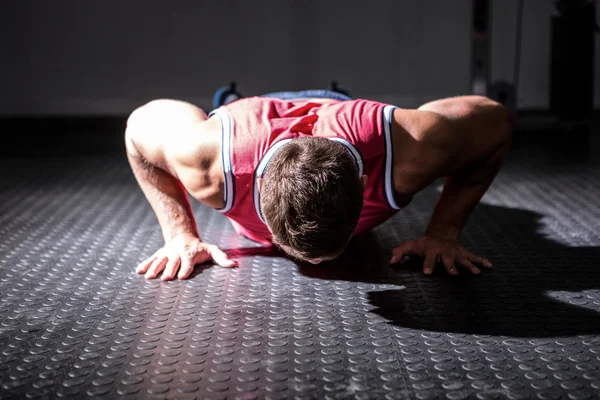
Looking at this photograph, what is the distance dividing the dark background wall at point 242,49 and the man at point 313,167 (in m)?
2.08

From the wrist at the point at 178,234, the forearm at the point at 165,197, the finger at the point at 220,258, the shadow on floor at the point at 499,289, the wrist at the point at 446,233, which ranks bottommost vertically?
the shadow on floor at the point at 499,289

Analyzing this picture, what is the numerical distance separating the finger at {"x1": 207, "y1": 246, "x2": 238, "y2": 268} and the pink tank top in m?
0.13

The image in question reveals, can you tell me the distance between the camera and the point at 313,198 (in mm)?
1049

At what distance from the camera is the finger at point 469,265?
137 centimetres

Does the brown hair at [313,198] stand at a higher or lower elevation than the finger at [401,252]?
higher

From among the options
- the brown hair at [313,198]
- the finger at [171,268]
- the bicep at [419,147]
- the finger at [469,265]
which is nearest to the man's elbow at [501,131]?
the bicep at [419,147]

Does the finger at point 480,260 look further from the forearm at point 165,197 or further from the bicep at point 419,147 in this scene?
the forearm at point 165,197

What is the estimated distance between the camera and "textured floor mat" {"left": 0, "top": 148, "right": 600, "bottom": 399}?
95 centimetres

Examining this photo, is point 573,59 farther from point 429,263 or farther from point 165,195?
point 165,195

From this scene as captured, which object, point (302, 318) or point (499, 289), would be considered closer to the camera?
point (302, 318)

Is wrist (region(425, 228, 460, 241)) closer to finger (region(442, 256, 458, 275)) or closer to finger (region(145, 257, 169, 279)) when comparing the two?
finger (region(442, 256, 458, 275))

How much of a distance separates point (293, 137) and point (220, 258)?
0.36 meters

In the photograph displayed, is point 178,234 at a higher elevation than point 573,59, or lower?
lower

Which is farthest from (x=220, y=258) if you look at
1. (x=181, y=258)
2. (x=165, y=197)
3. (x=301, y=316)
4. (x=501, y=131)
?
(x=501, y=131)
